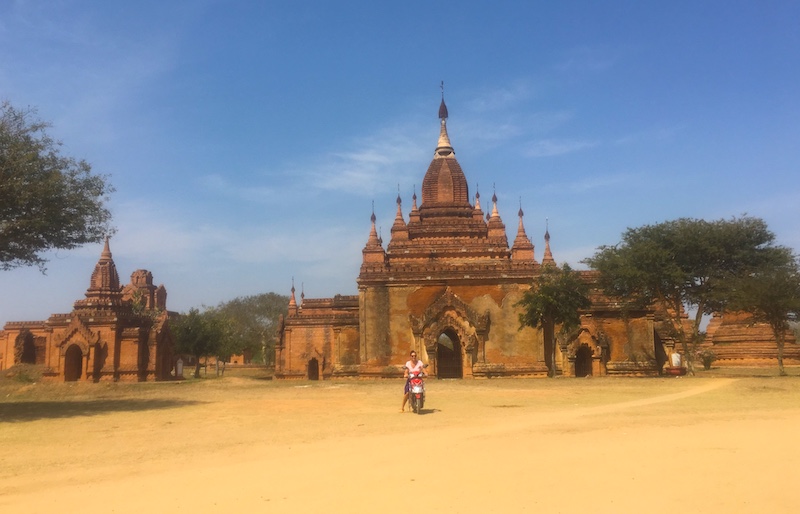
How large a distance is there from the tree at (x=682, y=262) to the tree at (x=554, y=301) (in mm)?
2515

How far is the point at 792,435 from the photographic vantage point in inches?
470

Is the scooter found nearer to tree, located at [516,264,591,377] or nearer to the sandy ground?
the sandy ground

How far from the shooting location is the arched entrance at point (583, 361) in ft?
117

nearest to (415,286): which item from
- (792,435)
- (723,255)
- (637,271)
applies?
(637,271)

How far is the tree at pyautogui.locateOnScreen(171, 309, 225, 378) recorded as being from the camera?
162 feet

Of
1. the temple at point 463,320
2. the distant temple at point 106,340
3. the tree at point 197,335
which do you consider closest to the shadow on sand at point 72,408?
the temple at point 463,320

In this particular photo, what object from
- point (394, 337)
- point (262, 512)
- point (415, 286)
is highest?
point (415, 286)

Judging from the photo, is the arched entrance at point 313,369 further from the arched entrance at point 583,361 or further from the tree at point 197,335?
the arched entrance at point 583,361

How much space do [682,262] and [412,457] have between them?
28.6m

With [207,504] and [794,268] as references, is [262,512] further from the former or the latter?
[794,268]

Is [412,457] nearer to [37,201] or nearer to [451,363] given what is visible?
[37,201]

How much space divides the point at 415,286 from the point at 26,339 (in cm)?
3519

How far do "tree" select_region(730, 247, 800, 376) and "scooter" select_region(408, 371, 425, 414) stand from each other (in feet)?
62.3

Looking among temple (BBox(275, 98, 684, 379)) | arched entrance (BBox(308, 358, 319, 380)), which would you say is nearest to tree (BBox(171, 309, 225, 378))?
arched entrance (BBox(308, 358, 319, 380))
